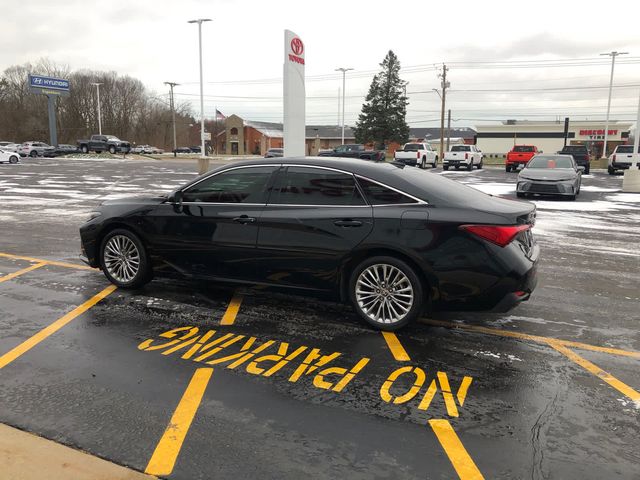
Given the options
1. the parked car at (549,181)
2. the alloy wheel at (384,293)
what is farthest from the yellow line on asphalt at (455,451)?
the parked car at (549,181)

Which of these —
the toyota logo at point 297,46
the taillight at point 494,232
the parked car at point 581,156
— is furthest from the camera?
the parked car at point 581,156

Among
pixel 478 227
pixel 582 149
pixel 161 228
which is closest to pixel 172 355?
pixel 161 228

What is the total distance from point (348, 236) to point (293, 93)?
11.0 meters

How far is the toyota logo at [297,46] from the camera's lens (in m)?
14.7

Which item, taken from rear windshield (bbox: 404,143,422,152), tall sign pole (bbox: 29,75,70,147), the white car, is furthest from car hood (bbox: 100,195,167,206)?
tall sign pole (bbox: 29,75,70,147)

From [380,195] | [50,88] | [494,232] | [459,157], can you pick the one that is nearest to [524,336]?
[494,232]

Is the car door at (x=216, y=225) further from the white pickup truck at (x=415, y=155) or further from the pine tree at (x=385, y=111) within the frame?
the pine tree at (x=385, y=111)

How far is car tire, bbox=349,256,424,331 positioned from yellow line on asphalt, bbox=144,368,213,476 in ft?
5.14

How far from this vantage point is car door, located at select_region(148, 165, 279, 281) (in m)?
5.22

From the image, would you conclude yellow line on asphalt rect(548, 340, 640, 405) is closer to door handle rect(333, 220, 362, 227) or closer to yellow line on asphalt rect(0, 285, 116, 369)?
door handle rect(333, 220, 362, 227)

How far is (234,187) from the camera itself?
17.8ft

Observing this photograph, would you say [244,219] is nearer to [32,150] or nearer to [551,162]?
[551,162]

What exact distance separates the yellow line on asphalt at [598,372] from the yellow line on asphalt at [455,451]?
143cm

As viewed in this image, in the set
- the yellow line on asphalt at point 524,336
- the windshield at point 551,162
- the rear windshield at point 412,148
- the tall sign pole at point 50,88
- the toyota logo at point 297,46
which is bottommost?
the yellow line on asphalt at point 524,336
